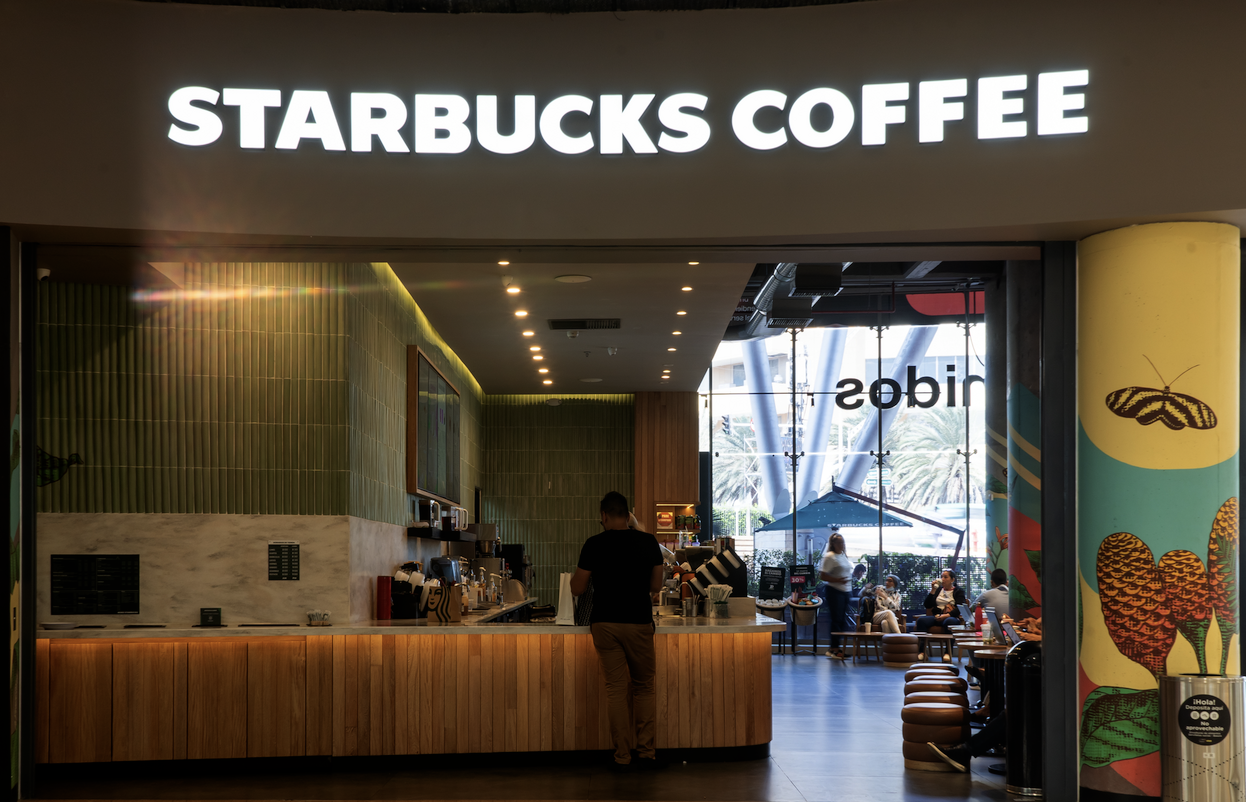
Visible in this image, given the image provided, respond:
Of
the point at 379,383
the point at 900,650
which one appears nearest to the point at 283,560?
the point at 379,383

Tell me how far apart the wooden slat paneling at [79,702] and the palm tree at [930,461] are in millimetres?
13104

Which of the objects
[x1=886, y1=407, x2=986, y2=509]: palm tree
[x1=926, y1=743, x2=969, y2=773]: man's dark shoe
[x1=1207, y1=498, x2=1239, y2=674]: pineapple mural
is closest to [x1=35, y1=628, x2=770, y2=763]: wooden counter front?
[x1=926, y1=743, x2=969, y2=773]: man's dark shoe

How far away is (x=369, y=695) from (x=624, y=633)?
163 centimetres

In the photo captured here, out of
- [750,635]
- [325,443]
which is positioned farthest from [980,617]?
[325,443]

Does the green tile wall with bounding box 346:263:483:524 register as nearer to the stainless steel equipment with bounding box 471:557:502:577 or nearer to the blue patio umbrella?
the stainless steel equipment with bounding box 471:557:502:577

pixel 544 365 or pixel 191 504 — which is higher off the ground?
pixel 544 365

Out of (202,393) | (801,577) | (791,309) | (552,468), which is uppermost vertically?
(791,309)

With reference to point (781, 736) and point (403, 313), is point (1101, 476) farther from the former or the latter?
point (403, 313)

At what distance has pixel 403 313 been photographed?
9602 millimetres

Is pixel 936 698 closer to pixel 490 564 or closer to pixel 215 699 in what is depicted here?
pixel 215 699

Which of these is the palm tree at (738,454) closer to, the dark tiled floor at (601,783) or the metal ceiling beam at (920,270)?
the metal ceiling beam at (920,270)

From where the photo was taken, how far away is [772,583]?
15.9m

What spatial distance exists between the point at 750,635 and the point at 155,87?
188 inches

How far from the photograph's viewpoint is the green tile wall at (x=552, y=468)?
1611cm
